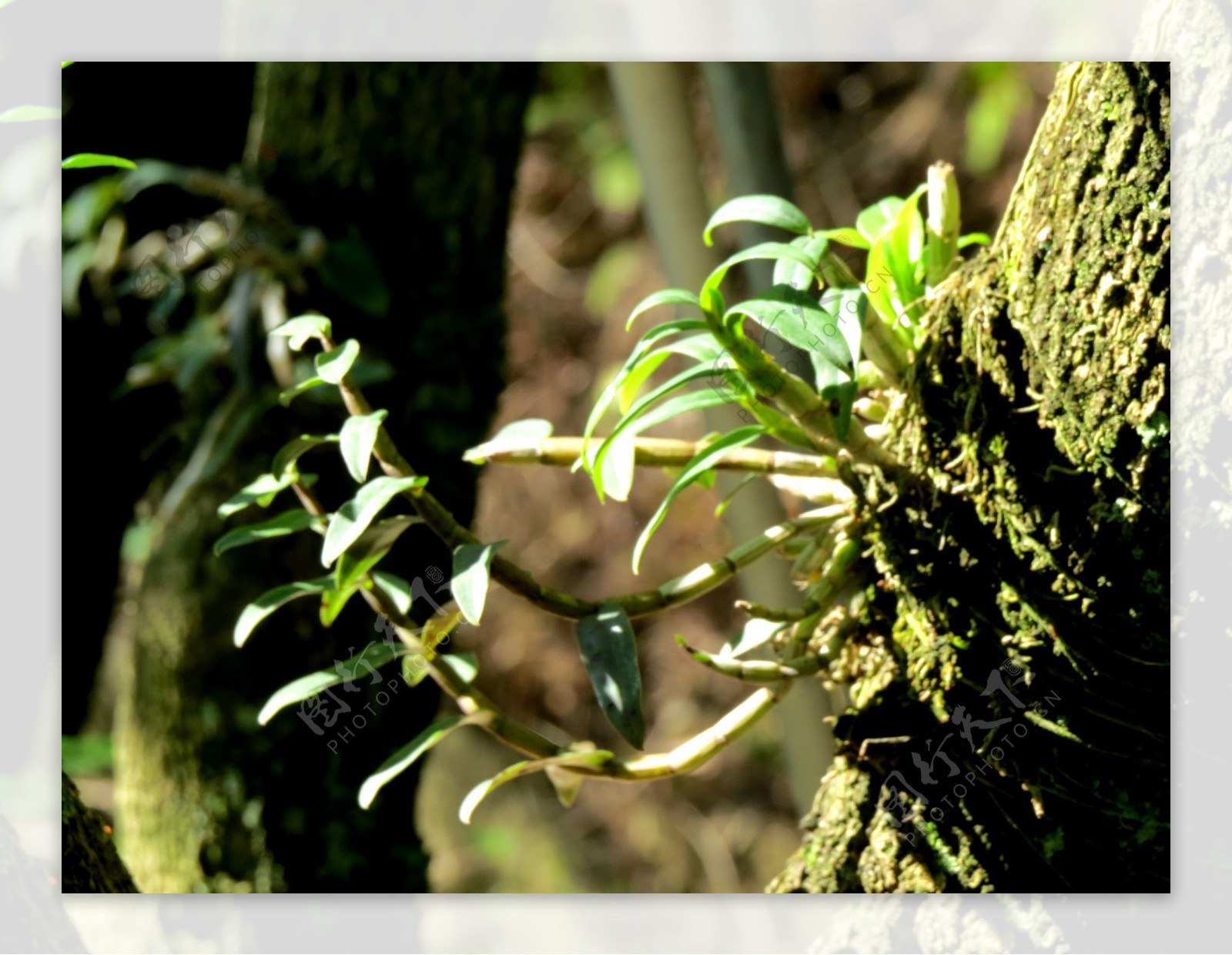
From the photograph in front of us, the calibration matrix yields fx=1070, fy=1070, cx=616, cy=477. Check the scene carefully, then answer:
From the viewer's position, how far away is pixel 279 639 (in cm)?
94

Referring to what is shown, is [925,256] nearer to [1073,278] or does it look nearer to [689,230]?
[1073,278]

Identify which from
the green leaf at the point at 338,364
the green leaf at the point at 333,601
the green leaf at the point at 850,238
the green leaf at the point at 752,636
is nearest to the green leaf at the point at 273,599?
the green leaf at the point at 333,601

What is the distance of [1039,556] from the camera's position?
1.73 ft

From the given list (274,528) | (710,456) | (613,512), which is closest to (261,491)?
(274,528)

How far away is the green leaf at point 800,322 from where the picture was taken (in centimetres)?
49

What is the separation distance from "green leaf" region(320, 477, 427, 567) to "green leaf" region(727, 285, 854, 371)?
19 centimetres

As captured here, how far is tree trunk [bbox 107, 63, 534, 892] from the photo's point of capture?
0.94 m

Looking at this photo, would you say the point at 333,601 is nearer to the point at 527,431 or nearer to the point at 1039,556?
the point at 527,431

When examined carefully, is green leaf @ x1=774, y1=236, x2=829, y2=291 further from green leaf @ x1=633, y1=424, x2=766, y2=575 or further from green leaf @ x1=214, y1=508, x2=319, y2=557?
green leaf @ x1=214, y1=508, x2=319, y2=557

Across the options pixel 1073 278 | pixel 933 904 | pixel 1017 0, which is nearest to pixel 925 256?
pixel 1073 278

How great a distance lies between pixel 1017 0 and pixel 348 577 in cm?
178

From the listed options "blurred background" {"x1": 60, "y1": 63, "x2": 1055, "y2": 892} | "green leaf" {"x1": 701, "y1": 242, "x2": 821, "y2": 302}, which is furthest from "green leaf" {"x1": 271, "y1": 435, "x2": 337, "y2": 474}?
"blurred background" {"x1": 60, "y1": 63, "x2": 1055, "y2": 892}

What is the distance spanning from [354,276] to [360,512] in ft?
1.45

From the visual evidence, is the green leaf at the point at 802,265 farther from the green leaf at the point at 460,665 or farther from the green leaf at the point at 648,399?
the green leaf at the point at 460,665
